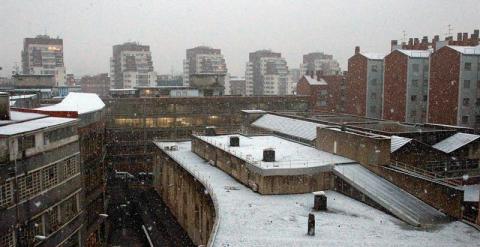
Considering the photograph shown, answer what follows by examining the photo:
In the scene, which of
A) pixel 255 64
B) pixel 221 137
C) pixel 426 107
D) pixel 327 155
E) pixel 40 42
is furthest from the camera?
pixel 255 64

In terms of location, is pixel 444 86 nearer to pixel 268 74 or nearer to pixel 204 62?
pixel 268 74

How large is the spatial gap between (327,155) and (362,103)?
41307 millimetres

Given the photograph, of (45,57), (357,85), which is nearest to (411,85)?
(357,85)

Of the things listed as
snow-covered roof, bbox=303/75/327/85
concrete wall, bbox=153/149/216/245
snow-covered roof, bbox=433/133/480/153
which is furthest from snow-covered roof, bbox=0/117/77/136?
snow-covered roof, bbox=303/75/327/85

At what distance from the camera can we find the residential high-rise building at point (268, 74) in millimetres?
174625

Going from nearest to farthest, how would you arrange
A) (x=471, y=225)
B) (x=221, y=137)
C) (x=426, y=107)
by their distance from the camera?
1. (x=471, y=225)
2. (x=221, y=137)
3. (x=426, y=107)

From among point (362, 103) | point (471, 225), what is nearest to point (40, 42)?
point (362, 103)

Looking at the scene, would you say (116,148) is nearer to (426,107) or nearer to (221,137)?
(221,137)

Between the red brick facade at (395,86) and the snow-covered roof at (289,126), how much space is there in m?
21.5

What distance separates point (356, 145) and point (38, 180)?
2457cm

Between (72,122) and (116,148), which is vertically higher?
(72,122)

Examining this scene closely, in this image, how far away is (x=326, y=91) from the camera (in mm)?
99375

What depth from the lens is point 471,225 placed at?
26.5m

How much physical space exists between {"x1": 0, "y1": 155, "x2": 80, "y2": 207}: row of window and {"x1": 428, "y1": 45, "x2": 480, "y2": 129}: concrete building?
50.1m
